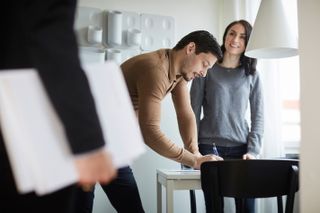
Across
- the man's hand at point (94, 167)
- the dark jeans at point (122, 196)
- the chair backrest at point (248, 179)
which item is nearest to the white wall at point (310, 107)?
the chair backrest at point (248, 179)

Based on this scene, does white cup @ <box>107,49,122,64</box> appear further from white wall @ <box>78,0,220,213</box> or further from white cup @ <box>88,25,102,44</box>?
white wall @ <box>78,0,220,213</box>

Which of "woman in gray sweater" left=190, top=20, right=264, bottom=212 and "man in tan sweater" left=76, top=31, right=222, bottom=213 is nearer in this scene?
"man in tan sweater" left=76, top=31, right=222, bottom=213

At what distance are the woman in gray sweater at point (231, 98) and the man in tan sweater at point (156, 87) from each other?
1.28 ft

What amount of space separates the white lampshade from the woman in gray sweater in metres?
0.15

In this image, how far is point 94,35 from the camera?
195 cm

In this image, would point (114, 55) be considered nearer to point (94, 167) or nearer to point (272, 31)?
point (272, 31)

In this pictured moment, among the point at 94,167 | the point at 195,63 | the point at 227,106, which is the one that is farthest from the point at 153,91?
the point at 94,167

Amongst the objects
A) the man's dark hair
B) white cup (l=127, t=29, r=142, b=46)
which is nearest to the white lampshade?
the man's dark hair

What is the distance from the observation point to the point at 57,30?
0.46 metres

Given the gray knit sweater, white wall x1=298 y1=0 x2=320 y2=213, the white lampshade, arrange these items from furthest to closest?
the gray knit sweater
the white lampshade
white wall x1=298 y1=0 x2=320 y2=213

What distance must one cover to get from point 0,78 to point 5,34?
0.29 feet

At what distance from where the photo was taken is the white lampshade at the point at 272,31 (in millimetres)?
1521

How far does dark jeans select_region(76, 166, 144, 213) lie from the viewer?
1.30 metres

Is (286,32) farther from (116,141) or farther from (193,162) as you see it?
(116,141)
